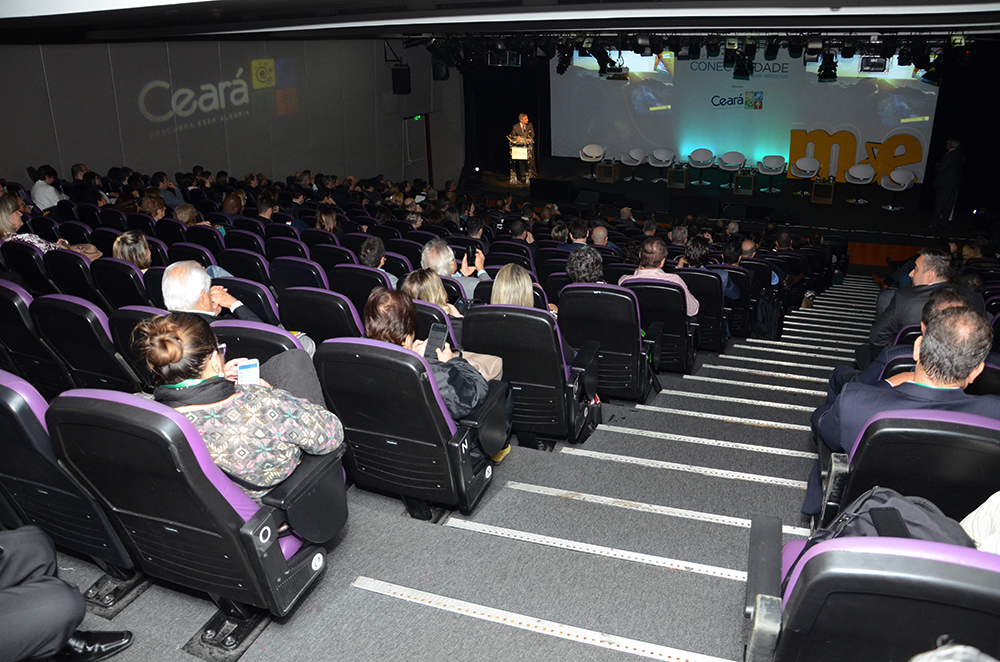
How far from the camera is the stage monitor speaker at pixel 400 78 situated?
1628cm


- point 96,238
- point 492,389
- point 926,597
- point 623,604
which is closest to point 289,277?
point 492,389

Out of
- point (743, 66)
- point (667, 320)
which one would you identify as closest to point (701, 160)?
point (743, 66)

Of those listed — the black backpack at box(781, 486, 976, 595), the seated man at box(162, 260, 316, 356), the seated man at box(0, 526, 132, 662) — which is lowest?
the seated man at box(0, 526, 132, 662)

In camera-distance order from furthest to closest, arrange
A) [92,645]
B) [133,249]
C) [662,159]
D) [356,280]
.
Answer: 1. [662,159]
2. [133,249]
3. [356,280]
4. [92,645]

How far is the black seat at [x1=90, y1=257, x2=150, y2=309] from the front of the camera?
418 centimetres

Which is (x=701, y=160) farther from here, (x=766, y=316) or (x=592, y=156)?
(x=766, y=316)

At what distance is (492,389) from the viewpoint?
3002mm

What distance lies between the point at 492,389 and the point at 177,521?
1.37m

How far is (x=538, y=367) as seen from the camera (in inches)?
131

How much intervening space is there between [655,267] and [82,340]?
141 inches

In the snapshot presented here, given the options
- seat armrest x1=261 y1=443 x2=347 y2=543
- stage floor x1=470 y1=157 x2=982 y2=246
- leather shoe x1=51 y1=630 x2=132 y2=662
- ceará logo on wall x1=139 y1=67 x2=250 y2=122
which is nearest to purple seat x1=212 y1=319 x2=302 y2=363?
seat armrest x1=261 y1=443 x2=347 y2=543

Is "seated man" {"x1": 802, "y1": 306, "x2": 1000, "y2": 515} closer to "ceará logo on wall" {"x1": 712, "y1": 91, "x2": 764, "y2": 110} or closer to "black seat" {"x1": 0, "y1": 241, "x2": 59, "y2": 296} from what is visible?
"black seat" {"x1": 0, "y1": 241, "x2": 59, "y2": 296}

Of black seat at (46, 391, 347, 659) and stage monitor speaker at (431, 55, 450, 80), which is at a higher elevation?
stage monitor speaker at (431, 55, 450, 80)

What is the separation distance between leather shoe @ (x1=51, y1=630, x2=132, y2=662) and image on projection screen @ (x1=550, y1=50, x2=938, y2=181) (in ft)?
48.7
